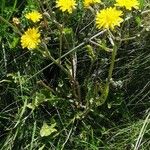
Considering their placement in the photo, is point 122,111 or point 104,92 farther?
point 122,111

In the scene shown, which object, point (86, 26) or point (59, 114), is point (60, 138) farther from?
point (86, 26)

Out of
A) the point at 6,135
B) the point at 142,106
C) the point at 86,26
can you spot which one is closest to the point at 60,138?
the point at 6,135

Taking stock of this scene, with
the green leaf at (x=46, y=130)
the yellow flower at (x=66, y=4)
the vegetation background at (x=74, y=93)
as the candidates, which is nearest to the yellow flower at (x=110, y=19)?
the yellow flower at (x=66, y=4)

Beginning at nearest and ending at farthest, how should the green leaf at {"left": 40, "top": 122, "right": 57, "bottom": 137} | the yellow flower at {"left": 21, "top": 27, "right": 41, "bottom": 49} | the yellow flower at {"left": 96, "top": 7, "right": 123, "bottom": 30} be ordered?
1. the yellow flower at {"left": 96, "top": 7, "right": 123, "bottom": 30}
2. the yellow flower at {"left": 21, "top": 27, "right": 41, "bottom": 49}
3. the green leaf at {"left": 40, "top": 122, "right": 57, "bottom": 137}

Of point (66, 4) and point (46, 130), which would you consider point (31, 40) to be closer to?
point (66, 4)

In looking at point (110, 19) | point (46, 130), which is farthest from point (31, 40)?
point (46, 130)

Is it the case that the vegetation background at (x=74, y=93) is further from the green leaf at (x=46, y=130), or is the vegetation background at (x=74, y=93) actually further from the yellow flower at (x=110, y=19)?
the yellow flower at (x=110, y=19)

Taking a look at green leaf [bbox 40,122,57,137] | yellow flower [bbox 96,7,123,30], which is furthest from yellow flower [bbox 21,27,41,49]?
green leaf [bbox 40,122,57,137]

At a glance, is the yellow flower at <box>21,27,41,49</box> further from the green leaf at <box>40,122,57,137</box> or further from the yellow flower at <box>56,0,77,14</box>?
the green leaf at <box>40,122,57,137</box>
